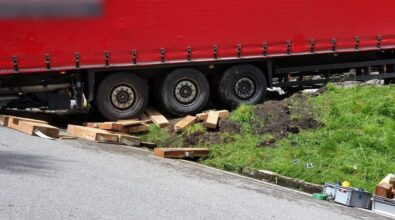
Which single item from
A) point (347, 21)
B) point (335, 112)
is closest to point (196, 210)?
point (335, 112)

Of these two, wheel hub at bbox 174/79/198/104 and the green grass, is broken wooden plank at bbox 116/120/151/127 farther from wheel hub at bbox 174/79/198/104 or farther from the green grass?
the green grass

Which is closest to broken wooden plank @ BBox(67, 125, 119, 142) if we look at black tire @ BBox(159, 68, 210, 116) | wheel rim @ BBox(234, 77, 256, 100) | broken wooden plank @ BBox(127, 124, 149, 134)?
broken wooden plank @ BBox(127, 124, 149, 134)

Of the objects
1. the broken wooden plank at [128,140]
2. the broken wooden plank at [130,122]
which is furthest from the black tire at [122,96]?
the broken wooden plank at [128,140]

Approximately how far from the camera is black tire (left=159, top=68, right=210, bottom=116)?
49.4 feet

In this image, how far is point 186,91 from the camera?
15.3 m

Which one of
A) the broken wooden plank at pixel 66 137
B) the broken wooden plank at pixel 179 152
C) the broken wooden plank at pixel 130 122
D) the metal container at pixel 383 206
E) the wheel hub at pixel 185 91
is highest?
the wheel hub at pixel 185 91

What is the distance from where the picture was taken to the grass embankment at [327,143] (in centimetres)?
1042

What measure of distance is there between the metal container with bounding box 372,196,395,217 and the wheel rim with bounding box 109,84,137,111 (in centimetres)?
716

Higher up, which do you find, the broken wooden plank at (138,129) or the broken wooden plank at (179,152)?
the broken wooden plank at (138,129)

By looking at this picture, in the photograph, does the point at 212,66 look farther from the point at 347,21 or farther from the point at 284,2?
the point at 347,21

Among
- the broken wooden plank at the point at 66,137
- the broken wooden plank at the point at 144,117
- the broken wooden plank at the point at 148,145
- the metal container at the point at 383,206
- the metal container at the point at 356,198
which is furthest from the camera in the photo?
the broken wooden plank at the point at 144,117

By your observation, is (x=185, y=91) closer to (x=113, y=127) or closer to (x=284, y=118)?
(x=113, y=127)

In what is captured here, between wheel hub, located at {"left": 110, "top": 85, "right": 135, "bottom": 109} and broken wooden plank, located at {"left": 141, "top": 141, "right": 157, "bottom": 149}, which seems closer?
broken wooden plank, located at {"left": 141, "top": 141, "right": 157, "bottom": 149}

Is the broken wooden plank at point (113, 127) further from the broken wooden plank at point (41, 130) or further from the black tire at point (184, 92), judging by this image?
the black tire at point (184, 92)
